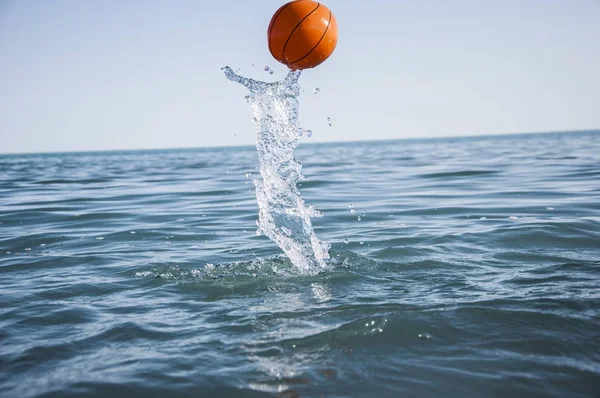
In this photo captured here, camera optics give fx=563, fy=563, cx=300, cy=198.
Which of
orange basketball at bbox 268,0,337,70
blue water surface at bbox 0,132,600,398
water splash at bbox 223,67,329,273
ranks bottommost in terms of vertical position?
blue water surface at bbox 0,132,600,398

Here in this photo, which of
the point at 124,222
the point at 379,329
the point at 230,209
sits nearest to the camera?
the point at 379,329

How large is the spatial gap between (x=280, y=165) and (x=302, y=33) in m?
2.13

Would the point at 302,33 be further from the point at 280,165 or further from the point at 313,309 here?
the point at 313,309

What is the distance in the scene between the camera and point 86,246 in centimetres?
915

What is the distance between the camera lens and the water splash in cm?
781

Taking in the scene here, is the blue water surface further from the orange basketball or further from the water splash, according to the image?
the orange basketball

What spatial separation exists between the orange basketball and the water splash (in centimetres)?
85

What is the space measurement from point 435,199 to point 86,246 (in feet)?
26.8

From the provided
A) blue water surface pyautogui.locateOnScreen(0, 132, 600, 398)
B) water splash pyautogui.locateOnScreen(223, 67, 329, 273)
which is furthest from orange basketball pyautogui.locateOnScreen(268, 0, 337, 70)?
blue water surface pyautogui.locateOnScreen(0, 132, 600, 398)

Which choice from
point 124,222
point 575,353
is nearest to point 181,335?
point 575,353

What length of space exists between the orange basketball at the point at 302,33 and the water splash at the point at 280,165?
33.5 inches

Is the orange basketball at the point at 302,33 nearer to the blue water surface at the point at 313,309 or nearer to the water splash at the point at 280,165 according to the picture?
the water splash at the point at 280,165

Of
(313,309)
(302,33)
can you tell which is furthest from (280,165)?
(313,309)

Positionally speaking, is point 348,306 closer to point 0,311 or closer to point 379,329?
point 379,329
